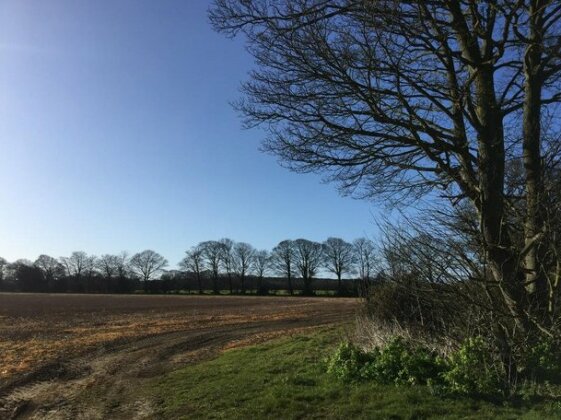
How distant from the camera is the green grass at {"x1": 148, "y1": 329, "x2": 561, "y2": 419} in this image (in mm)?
7844

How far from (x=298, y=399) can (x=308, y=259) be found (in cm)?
12123

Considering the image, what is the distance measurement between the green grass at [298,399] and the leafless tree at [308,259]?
115 metres

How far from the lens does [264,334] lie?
83.5 feet

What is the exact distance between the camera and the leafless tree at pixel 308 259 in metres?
129

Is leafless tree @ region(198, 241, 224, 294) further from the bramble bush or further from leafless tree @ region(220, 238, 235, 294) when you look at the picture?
the bramble bush

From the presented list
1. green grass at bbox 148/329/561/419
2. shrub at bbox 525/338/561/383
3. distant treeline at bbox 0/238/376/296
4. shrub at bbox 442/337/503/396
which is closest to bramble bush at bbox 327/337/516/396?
shrub at bbox 442/337/503/396

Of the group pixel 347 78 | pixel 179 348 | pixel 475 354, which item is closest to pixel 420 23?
pixel 347 78

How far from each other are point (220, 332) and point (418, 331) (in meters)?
16.8

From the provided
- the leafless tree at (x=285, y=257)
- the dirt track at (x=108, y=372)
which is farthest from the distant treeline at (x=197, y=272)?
the dirt track at (x=108, y=372)

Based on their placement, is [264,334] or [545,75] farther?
[264,334]

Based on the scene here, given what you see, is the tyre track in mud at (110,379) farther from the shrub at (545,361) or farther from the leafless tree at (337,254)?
the leafless tree at (337,254)

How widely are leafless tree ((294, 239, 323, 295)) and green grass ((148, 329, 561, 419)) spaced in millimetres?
115176

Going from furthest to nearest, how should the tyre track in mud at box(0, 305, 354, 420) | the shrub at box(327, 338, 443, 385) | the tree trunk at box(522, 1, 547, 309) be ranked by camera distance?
1. the tyre track in mud at box(0, 305, 354, 420)
2. the shrub at box(327, 338, 443, 385)
3. the tree trunk at box(522, 1, 547, 309)

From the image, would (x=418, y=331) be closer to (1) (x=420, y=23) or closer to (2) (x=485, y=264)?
(2) (x=485, y=264)
